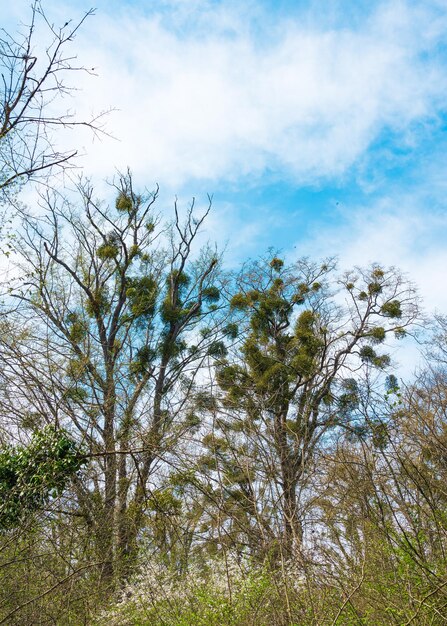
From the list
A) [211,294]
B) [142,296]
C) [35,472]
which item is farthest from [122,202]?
[35,472]

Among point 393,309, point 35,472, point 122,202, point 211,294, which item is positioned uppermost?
point 122,202

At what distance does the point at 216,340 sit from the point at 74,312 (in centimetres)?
348

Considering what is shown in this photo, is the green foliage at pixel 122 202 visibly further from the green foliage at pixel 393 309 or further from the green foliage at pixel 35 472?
the green foliage at pixel 35 472

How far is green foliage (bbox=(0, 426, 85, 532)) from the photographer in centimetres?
551

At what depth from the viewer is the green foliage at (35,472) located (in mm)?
5508

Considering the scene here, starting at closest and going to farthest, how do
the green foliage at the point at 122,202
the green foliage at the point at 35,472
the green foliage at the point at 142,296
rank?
the green foliage at the point at 35,472, the green foliage at the point at 142,296, the green foliage at the point at 122,202

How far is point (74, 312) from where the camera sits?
43.7ft

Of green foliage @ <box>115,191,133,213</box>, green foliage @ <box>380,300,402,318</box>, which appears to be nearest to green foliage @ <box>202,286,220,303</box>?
green foliage @ <box>115,191,133,213</box>

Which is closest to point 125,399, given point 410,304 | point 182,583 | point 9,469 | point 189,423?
point 189,423

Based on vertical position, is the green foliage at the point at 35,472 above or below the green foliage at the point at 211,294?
below

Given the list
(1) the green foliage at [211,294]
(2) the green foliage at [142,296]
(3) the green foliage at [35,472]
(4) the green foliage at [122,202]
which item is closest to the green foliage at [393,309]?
(1) the green foliage at [211,294]

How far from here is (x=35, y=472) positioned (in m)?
6.23

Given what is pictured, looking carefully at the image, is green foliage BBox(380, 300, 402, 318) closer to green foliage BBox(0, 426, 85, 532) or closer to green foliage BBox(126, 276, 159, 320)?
green foliage BBox(126, 276, 159, 320)

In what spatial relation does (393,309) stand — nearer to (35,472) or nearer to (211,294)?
(211,294)
